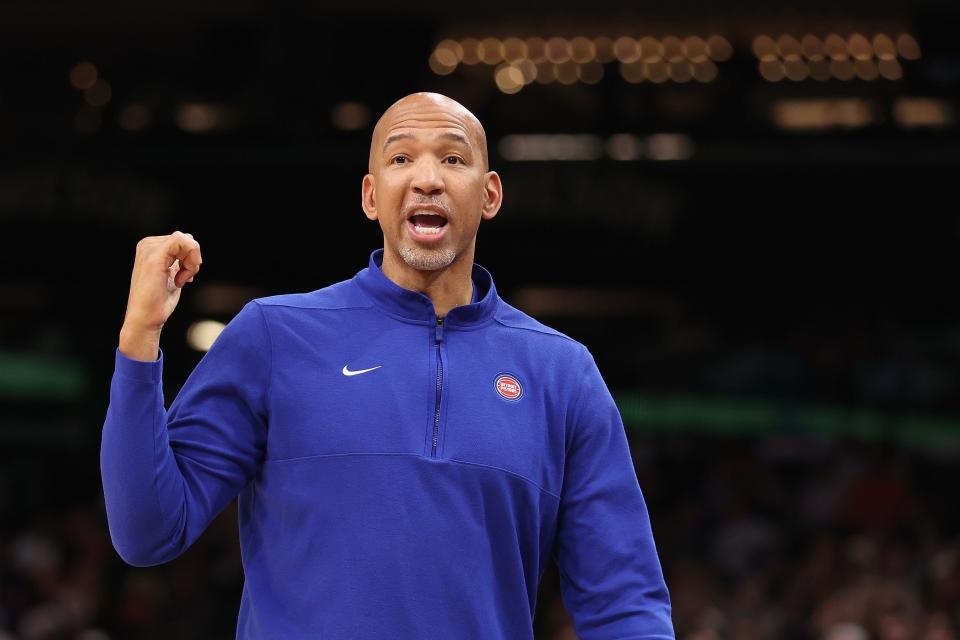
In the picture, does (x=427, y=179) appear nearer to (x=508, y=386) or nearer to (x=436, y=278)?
(x=436, y=278)

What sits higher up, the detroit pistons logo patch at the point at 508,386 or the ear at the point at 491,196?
the ear at the point at 491,196

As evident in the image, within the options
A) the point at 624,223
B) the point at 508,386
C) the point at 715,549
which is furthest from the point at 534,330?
the point at 624,223

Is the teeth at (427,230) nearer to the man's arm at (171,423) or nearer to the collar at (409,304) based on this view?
the collar at (409,304)

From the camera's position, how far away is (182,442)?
269 centimetres

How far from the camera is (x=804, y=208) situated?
10.9 meters

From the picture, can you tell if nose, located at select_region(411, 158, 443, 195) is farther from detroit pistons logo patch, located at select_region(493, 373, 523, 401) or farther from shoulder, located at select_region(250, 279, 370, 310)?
detroit pistons logo patch, located at select_region(493, 373, 523, 401)

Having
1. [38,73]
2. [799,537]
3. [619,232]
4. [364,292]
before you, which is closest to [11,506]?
[38,73]

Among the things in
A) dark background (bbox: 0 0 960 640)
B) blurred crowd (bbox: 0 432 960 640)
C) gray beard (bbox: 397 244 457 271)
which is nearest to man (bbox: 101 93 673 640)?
gray beard (bbox: 397 244 457 271)

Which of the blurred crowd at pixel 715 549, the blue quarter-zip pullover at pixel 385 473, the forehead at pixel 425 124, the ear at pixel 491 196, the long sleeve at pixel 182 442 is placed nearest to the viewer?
the long sleeve at pixel 182 442

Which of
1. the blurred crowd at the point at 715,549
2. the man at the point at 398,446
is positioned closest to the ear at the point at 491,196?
the man at the point at 398,446

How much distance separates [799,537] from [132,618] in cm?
458

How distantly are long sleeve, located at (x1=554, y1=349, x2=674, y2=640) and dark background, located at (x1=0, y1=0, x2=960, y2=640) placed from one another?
7341 mm

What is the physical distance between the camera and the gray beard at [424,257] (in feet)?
9.48

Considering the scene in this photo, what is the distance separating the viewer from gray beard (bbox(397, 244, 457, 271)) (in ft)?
9.48
